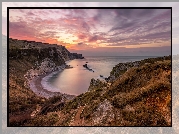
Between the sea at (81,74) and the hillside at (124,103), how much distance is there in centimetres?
24

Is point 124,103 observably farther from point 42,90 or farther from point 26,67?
point 26,67

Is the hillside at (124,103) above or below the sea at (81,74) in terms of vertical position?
below

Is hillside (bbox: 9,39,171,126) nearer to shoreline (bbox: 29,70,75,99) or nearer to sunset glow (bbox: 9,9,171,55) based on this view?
shoreline (bbox: 29,70,75,99)

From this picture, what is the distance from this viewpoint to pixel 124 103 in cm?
823

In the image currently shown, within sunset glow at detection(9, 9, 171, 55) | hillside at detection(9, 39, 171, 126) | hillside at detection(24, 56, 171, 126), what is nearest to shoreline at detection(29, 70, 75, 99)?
hillside at detection(9, 39, 171, 126)

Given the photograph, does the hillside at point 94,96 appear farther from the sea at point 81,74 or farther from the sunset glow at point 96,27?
the sunset glow at point 96,27

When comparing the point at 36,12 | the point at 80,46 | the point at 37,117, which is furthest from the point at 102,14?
the point at 37,117

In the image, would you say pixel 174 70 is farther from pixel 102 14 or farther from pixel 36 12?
pixel 36 12

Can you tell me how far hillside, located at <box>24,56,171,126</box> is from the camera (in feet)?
25.8

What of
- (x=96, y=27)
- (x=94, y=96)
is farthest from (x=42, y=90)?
(x=96, y=27)

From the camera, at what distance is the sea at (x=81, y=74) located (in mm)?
8133

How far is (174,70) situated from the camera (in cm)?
904

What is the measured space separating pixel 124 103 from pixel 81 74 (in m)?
1.73

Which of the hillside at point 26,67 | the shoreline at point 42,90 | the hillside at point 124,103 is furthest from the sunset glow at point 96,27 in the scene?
the shoreline at point 42,90
